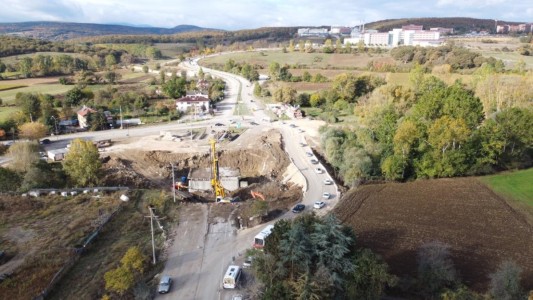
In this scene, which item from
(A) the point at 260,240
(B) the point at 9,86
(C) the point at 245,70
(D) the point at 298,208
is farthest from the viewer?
(C) the point at 245,70

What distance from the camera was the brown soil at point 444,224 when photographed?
22.0m

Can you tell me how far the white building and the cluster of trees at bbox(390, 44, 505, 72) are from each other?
186 ft

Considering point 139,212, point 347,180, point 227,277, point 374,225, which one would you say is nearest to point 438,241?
point 374,225

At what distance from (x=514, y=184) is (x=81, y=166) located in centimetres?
3909

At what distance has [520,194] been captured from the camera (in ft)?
103

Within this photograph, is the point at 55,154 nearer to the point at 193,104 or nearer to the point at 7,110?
the point at 193,104

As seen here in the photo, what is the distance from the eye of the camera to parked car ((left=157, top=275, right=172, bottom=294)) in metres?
20.2

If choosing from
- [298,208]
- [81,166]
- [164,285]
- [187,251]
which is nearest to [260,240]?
[187,251]

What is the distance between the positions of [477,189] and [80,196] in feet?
112

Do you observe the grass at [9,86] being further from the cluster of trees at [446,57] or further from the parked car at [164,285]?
the cluster of trees at [446,57]

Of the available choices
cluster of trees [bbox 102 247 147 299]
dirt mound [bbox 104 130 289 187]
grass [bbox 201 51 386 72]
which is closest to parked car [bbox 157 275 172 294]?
cluster of trees [bbox 102 247 147 299]

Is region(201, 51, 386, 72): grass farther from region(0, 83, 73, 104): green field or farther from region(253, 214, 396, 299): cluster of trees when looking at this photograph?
region(253, 214, 396, 299): cluster of trees

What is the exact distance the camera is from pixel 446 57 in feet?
297

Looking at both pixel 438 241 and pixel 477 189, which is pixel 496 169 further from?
pixel 438 241
